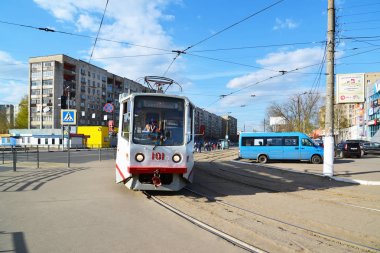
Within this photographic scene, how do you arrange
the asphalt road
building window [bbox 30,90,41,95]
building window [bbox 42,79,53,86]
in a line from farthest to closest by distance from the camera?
1. building window [bbox 30,90,41,95]
2. building window [bbox 42,79,53,86]
3. the asphalt road

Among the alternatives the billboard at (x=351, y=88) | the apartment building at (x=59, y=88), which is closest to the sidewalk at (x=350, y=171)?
the billboard at (x=351, y=88)

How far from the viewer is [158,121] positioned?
9.46 metres

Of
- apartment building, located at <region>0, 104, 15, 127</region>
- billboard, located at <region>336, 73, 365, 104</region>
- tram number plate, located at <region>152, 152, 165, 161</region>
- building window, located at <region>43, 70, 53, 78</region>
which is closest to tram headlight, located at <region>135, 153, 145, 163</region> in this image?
tram number plate, located at <region>152, 152, 165, 161</region>

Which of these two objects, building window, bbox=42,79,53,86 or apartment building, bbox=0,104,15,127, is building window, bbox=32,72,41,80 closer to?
building window, bbox=42,79,53,86

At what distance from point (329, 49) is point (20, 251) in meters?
14.1

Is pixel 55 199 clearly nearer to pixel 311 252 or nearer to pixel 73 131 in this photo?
pixel 311 252

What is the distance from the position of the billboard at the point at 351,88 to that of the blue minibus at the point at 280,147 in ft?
21.3

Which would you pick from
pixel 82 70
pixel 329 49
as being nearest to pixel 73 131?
pixel 82 70

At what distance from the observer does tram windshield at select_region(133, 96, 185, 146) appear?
9.27 m

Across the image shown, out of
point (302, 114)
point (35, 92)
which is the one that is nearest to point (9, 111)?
point (35, 92)

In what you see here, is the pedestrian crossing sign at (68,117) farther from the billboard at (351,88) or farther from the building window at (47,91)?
the building window at (47,91)

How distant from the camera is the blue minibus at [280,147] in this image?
963 inches

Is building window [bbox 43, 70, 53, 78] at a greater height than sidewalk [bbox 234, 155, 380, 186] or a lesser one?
greater

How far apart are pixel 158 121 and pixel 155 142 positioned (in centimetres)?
62
